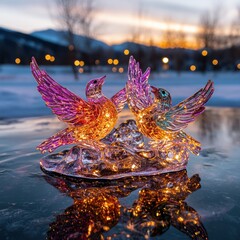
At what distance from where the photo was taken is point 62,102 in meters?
3.14

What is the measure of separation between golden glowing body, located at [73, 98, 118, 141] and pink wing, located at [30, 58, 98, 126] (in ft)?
0.18

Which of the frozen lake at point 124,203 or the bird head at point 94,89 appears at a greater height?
the bird head at point 94,89

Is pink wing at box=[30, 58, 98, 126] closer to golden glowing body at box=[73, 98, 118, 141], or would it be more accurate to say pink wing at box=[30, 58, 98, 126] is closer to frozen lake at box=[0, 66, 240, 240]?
golden glowing body at box=[73, 98, 118, 141]

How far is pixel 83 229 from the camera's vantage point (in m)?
2.23

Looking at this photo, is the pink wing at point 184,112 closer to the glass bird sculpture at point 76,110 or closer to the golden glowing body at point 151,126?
the golden glowing body at point 151,126

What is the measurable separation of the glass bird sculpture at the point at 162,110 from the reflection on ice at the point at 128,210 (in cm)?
39

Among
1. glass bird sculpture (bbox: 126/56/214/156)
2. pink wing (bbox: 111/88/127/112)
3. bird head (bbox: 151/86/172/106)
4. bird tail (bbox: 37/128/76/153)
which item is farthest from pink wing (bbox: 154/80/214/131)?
bird tail (bbox: 37/128/76/153)

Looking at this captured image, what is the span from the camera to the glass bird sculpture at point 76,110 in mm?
3096

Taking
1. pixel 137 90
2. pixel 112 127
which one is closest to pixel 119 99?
pixel 137 90

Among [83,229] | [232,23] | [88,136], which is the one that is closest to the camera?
[83,229]

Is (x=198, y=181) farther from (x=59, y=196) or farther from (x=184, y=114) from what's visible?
(x=59, y=196)

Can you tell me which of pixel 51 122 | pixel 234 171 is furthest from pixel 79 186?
pixel 51 122

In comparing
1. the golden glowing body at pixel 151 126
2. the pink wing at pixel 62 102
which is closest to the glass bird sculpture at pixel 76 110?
→ the pink wing at pixel 62 102

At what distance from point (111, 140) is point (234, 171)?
1.40 meters
